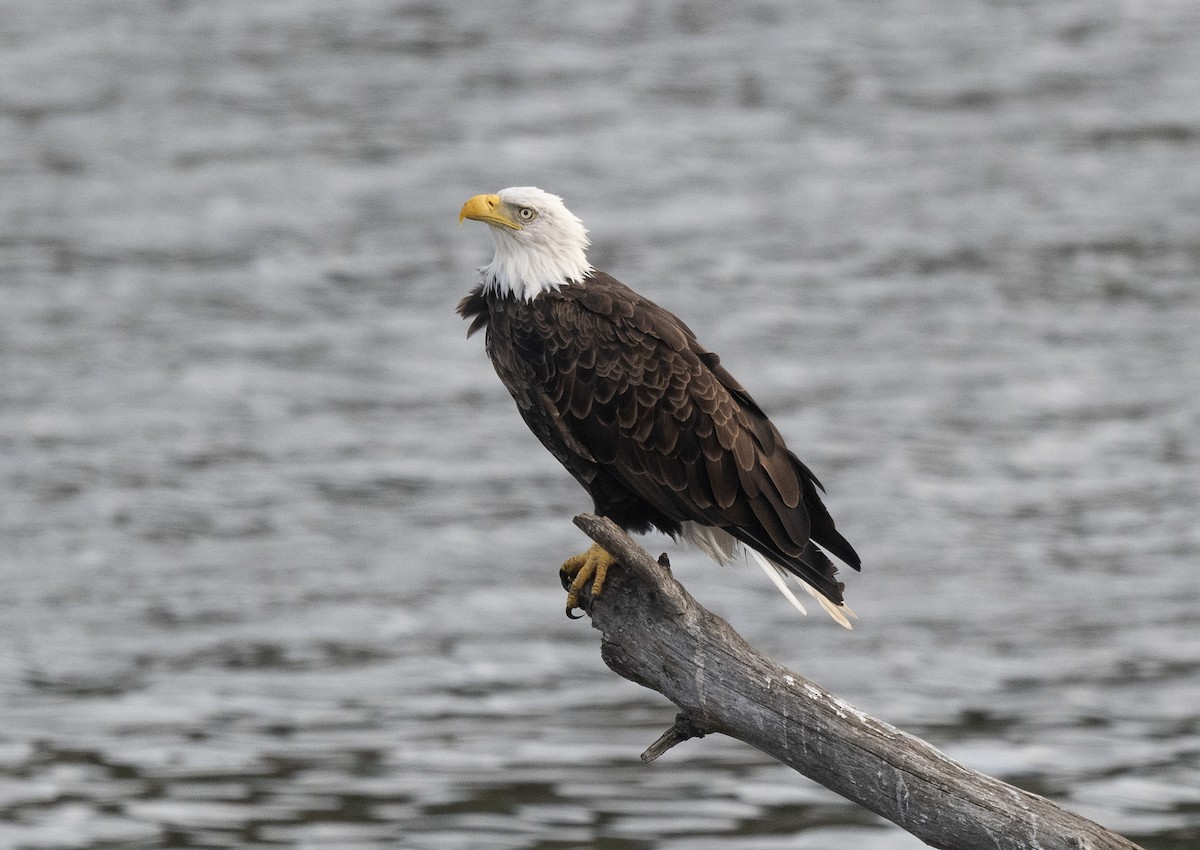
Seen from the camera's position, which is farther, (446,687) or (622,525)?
(446,687)

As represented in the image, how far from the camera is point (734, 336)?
1630cm

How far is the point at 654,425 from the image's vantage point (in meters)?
6.42

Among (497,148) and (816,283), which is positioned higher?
(497,148)

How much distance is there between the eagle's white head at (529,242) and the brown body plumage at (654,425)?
2.0 inches

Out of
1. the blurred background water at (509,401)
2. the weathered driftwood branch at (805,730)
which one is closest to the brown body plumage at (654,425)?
the weathered driftwood branch at (805,730)

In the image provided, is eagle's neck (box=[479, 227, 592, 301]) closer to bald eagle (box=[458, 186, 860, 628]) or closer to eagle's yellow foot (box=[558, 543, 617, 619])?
bald eagle (box=[458, 186, 860, 628])

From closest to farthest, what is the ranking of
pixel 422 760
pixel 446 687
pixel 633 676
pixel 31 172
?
pixel 633 676 → pixel 422 760 → pixel 446 687 → pixel 31 172

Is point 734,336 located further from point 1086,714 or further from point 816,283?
point 1086,714

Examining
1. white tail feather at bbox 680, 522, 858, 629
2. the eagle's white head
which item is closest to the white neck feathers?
the eagle's white head

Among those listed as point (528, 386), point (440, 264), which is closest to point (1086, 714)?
point (528, 386)

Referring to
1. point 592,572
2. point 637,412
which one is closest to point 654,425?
point 637,412

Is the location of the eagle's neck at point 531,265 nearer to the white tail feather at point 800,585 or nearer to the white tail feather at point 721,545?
the white tail feather at point 721,545

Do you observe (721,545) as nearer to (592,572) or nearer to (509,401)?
(592,572)

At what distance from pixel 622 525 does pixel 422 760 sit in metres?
3.50
